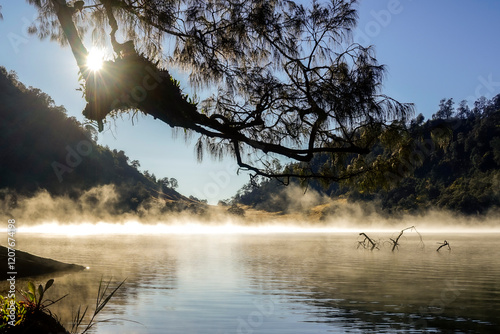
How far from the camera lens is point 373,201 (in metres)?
102

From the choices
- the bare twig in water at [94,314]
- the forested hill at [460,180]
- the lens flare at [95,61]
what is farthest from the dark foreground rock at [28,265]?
the forested hill at [460,180]

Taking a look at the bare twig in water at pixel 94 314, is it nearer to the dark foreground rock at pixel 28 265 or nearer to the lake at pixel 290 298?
the lake at pixel 290 298

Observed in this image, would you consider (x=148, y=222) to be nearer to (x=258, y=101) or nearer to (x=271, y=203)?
(x=271, y=203)

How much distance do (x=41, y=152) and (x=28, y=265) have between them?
289 feet

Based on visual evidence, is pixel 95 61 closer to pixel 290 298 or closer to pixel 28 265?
pixel 290 298

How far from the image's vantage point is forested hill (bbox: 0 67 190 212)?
302 feet

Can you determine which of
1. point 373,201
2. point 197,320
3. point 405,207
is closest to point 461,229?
point 405,207

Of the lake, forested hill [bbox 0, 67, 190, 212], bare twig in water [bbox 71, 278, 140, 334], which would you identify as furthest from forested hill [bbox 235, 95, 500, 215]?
bare twig in water [bbox 71, 278, 140, 334]

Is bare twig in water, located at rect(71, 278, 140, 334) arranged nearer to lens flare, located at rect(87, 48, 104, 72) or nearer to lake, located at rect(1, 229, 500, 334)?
lake, located at rect(1, 229, 500, 334)

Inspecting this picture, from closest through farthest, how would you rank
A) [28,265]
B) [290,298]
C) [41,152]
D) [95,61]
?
[95,61] < [290,298] < [28,265] < [41,152]

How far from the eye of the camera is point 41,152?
95.8 metres

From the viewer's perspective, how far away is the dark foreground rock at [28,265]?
12.8m

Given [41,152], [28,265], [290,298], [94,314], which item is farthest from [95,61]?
[41,152]

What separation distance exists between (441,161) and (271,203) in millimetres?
40250
